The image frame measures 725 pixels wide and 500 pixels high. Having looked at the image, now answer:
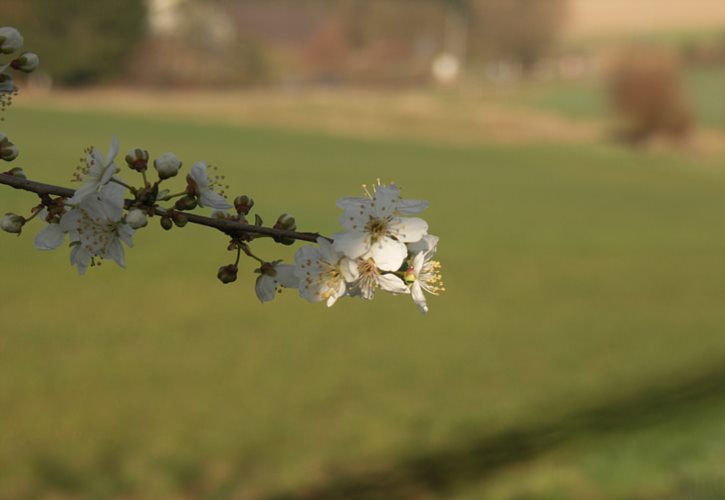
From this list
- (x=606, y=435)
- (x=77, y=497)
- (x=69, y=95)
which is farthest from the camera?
(x=69, y=95)

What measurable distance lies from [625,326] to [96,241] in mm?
10112

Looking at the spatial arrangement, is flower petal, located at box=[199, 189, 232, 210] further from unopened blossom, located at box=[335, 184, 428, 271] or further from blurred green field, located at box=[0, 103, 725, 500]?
blurred green field, located at box=[0, 103, 725, 500]

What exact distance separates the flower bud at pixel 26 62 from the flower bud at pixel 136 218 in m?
0.28

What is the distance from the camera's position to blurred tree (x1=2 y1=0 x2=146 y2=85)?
145ft

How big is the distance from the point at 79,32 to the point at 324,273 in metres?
46.6

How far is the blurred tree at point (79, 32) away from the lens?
44.1 m

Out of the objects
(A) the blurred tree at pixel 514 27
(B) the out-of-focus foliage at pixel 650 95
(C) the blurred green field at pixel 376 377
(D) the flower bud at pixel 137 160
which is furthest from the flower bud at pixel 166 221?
(A) the blurred tree at pixel 514 27

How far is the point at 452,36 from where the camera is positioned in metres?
67.8

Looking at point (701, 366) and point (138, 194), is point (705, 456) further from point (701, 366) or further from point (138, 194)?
point (138, 194)

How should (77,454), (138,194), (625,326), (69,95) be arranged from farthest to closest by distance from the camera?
(69,95) → (625,326) → (77,454) → (138,194)

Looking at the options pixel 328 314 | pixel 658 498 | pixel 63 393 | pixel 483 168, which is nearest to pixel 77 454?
pixel 63 393

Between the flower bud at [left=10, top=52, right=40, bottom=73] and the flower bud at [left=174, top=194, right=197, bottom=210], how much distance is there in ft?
0.87

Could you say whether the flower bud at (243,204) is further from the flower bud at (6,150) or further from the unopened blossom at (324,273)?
the flower bud at (6,150)

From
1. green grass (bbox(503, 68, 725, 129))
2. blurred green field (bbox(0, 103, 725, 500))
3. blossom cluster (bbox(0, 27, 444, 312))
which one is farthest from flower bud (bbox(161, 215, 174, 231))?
green grass (bbox(503, 68, 725, 129))
